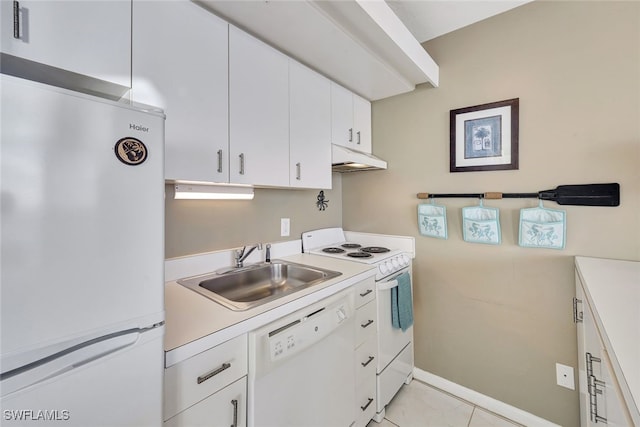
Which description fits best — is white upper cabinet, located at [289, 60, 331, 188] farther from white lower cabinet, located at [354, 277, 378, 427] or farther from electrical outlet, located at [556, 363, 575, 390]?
electrical outlet, located at [556, 363, 575, 390]

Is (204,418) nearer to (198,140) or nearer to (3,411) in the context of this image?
(3,411)

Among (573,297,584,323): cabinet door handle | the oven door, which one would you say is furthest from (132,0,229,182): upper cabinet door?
(573,297,584,323): cabinet door handle

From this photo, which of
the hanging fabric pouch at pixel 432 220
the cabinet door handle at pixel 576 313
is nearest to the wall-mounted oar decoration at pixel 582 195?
the hanging fabric pouch at pixel 432 220

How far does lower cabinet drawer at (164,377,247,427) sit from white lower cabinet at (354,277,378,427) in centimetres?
73

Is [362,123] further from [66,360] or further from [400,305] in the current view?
[66,360]

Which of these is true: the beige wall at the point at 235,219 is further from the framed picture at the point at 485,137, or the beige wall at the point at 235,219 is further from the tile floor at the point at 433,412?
the tile floor at the point at 433,412

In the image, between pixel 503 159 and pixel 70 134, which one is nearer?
pixel 70 134

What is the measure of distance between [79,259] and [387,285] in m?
1.52

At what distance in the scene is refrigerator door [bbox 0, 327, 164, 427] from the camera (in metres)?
0.51

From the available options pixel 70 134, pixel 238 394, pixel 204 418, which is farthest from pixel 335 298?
pixel 70 134

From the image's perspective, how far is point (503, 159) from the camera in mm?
1713

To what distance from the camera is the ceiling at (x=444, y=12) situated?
1.64m

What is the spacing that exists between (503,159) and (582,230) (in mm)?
582

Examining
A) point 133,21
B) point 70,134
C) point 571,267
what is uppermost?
point 133,21
